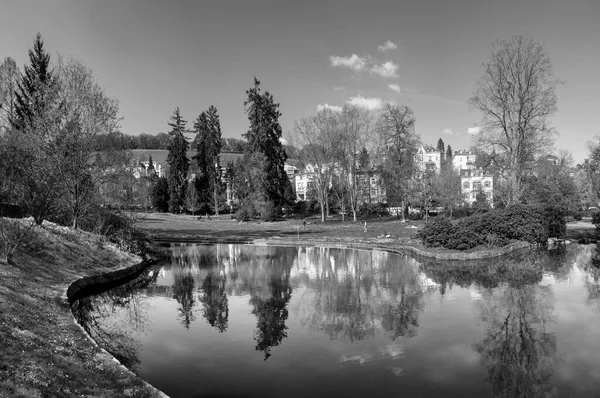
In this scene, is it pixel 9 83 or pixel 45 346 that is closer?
pixel 45 346

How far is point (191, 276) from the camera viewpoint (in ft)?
74.4

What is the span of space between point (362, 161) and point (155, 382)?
50538mm

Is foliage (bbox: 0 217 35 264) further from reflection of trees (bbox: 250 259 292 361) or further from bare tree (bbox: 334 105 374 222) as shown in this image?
bare tree (bbox: 334 105 374 222)

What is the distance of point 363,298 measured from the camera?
17156 millimetres

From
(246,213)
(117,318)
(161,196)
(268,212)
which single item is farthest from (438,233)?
(161,196)

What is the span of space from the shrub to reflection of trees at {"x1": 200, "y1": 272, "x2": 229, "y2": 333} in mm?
15031

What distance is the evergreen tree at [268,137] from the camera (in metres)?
61.8

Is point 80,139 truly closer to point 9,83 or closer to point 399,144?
point 9,83

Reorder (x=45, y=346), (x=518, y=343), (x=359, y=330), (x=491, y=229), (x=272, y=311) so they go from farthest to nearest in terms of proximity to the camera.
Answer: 1. (x=491, y=229)
2. (x=272, y=311)
3. (x=359, y=330)
4. (x=518, y=343)
5. (x=45, y=346)

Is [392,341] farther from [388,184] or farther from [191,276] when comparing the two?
[388,184]

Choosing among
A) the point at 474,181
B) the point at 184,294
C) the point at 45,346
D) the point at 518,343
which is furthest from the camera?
the point at 474,181

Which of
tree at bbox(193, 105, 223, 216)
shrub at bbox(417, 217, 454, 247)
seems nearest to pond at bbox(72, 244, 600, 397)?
shrub at bbox(417, 217, 454, 247)

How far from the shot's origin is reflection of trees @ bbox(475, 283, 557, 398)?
9.21 m

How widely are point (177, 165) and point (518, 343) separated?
7121cm
